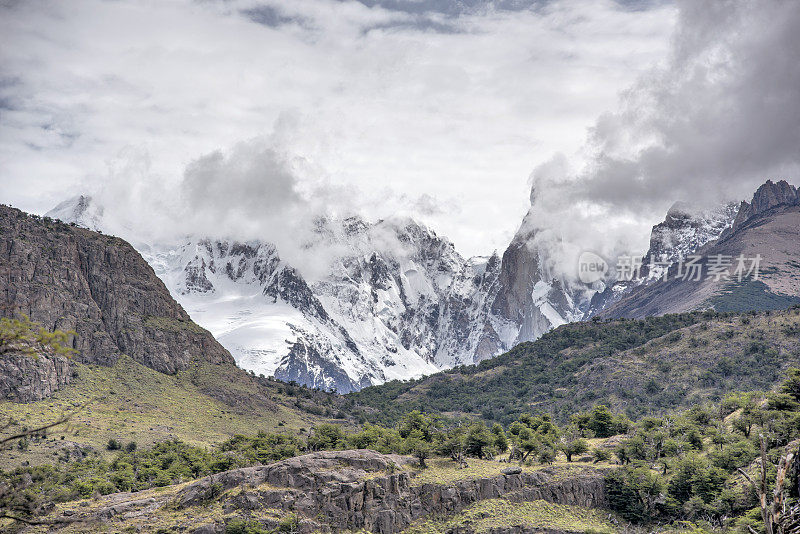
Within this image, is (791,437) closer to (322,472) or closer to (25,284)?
(322,472)

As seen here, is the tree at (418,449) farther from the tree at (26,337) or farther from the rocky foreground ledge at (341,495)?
the tree at (26,337)

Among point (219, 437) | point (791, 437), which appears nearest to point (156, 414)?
point (219, 437)

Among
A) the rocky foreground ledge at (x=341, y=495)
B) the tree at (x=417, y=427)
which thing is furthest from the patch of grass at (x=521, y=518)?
the tree at (x=417, y=427)

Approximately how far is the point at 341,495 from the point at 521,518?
2484 cm

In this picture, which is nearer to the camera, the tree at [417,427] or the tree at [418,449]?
the tree at [418,449]

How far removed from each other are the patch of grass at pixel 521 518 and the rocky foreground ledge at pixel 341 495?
0.85m

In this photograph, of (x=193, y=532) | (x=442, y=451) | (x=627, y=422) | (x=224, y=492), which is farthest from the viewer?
(x=627, y=422)

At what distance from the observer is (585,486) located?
328 feet

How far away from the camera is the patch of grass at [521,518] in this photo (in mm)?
91750

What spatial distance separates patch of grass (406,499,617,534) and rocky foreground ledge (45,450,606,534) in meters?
0.85

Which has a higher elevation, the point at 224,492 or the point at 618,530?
the point at 224,492

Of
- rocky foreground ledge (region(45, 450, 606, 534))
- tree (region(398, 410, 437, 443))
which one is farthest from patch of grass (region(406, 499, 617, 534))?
tree (region(398, 410, 437, 443))

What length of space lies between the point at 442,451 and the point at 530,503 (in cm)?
1745

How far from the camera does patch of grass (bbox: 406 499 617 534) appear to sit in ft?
301
